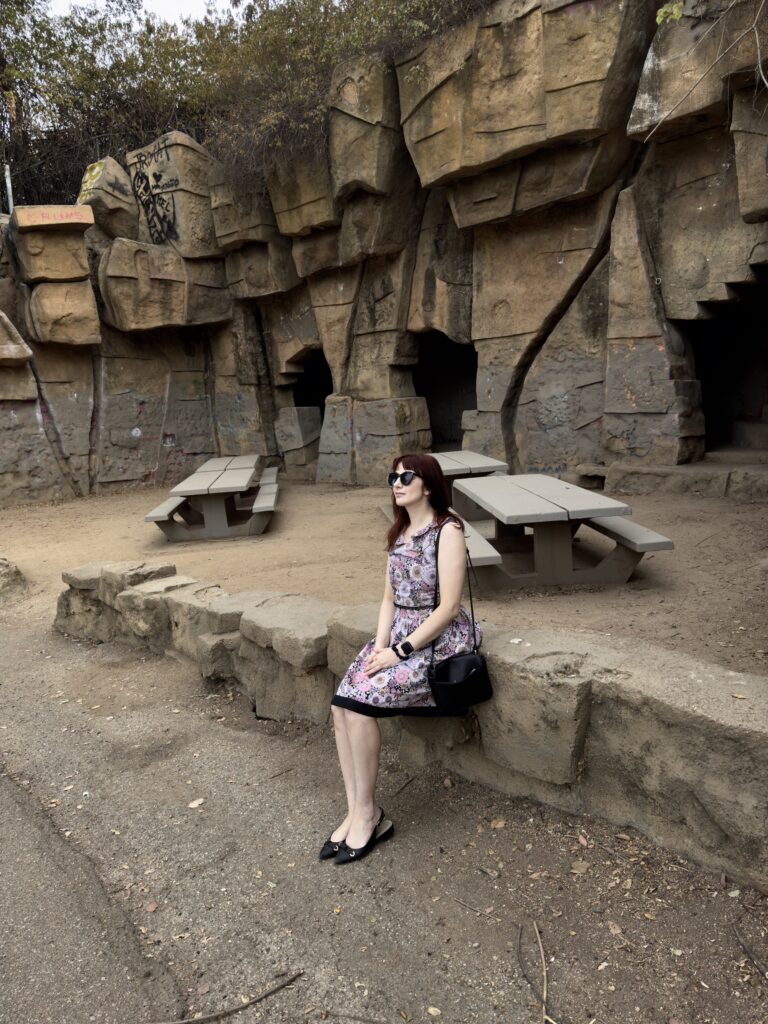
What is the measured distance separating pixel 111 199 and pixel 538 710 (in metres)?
9.90

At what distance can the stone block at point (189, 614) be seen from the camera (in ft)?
11.3

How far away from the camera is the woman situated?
198cm

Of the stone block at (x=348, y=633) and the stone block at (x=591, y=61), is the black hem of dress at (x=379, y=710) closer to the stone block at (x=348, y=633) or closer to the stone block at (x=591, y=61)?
the stone block at (x=348, y=633)

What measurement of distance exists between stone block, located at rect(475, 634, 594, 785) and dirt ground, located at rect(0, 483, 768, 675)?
925 millimetres

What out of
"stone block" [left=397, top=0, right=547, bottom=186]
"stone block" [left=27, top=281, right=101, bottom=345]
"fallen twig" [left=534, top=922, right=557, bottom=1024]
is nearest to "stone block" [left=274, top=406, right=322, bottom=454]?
"stone block" [left=27, top=281, right=101, bottom=345]

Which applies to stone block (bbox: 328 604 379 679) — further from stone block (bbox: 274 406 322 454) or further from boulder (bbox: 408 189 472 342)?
stone block (bbox: 274 406 322 454)

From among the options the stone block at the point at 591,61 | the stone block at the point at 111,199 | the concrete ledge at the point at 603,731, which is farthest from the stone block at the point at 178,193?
the concrete ledge at the point at 603,731

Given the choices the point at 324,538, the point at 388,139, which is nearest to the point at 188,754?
the point at 324,538

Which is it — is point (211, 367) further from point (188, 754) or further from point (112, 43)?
point (188, 754)

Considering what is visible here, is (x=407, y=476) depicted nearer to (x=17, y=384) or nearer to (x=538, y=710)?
(x=538, y=710)

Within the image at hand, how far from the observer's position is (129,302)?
9.34m

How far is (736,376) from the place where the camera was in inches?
303

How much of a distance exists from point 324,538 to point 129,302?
18.2 feet

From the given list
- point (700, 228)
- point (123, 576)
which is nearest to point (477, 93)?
point (700, 228)
